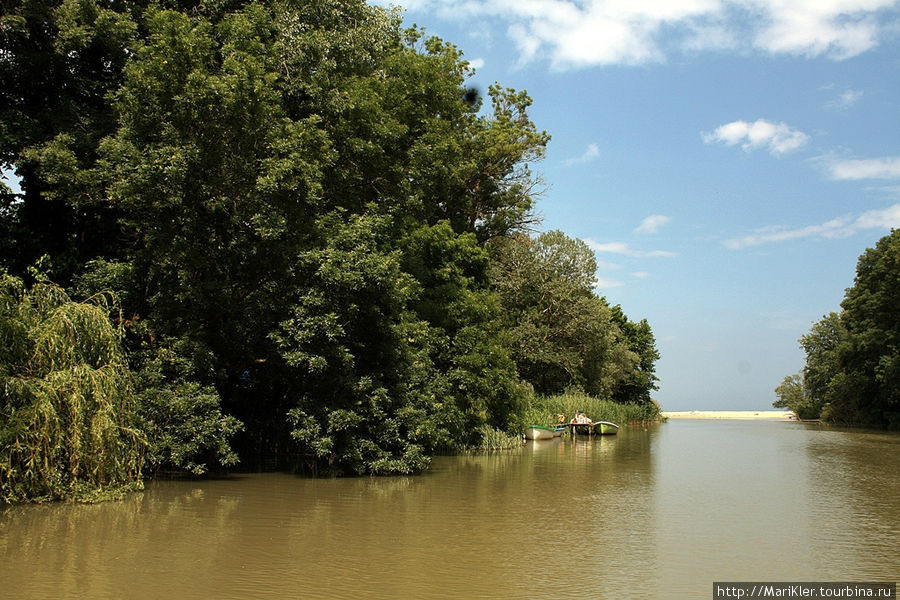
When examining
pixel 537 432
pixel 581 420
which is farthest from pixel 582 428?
pixel 537 432

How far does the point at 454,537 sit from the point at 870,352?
5408 cm

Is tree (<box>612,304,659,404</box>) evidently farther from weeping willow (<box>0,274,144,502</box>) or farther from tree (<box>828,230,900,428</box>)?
weeping willow (<box>0,274,144,502</box>)

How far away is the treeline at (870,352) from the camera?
5112cm

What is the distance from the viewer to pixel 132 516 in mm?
12852

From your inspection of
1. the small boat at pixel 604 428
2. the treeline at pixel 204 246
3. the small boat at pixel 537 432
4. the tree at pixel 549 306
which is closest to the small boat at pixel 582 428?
the small boat at pixel 604 428

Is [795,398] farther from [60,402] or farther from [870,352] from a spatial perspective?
[60,402]

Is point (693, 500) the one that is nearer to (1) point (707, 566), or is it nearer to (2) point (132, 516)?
(1) point (707, 566)

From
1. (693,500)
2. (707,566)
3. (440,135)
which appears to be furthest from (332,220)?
(707,566)

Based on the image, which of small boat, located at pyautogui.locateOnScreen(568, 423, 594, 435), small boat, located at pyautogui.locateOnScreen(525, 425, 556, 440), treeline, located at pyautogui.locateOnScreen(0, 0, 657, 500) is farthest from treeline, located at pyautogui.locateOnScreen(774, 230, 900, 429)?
treeline, located at pyautogui.locateOnScreen(0, 0, 657, 500)

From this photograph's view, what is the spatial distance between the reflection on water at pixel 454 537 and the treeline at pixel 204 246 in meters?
1.59

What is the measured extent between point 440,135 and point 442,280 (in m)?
5.76

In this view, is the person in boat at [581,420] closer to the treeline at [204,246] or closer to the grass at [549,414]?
the grass at [549,414]

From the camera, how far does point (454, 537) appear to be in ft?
38.3

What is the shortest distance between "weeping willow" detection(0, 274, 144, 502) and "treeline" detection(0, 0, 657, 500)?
4 centimetres
